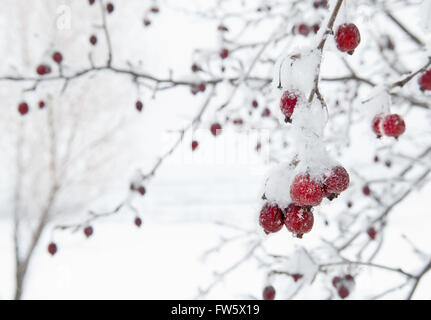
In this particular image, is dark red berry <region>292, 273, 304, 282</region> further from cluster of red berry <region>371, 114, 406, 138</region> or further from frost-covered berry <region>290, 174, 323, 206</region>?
frost-covered berry <region>290, 174, 323, 206</region>

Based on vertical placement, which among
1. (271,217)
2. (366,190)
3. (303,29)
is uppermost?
(303,29)

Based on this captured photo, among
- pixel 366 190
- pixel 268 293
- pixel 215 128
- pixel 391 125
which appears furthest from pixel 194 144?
pixel 366 190

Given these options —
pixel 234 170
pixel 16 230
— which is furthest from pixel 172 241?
pixel 234 170

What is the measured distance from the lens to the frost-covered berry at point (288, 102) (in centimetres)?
78

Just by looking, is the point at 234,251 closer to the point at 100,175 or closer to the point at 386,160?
the point at 100,175

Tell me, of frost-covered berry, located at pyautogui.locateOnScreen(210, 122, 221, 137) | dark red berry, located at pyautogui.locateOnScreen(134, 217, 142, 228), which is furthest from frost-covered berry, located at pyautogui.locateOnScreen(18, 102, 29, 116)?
frost-covered berry, located at pyautogui.locateOnScreen(210, 122, 221, 137)

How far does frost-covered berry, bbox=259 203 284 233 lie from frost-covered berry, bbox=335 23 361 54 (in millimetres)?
427

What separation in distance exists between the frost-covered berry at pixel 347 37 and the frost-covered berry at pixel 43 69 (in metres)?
1.70

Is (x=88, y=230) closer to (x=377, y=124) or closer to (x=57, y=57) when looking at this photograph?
(x=57, y=57)

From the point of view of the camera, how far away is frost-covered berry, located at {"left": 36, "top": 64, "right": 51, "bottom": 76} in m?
2.15

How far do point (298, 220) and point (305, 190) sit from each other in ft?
0.32

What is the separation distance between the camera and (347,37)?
0.96 meters

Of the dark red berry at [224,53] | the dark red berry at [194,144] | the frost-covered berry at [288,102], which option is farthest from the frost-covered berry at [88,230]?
the frost-covered berry at [288,102]

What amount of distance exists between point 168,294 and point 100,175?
105 inches
